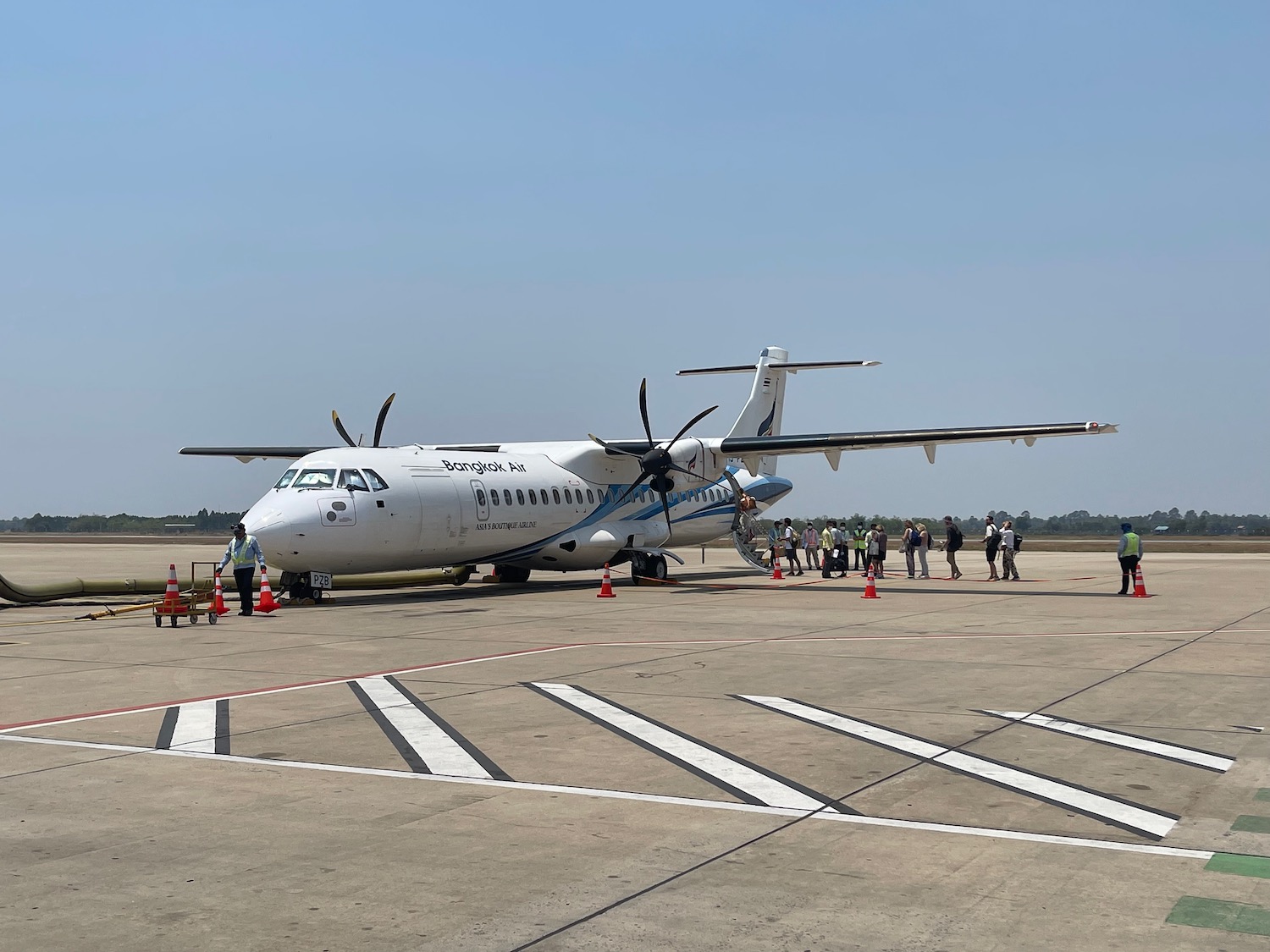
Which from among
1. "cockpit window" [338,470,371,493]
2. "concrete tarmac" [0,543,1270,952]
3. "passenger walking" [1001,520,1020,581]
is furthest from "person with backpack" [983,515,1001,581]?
"cockpit window" [338,470,371,493]

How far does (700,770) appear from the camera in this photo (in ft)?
26.5

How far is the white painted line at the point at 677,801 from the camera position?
20.4 feet

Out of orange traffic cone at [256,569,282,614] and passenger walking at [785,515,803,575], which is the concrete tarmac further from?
passenger walking at [785,515,803,575]

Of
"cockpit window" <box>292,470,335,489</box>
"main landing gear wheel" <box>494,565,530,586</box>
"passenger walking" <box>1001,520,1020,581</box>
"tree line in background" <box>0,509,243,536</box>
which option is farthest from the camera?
"tree line in background" <box>0,509,243,536</box>

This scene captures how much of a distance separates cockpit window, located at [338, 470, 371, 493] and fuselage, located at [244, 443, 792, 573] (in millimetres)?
20

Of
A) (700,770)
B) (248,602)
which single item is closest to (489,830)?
(700,770)

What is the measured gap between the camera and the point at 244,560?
19.9 m

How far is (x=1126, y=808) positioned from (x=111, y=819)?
19.0 ft

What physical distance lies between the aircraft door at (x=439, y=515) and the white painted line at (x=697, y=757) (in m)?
12.7

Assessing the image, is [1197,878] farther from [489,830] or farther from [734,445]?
[734,445]

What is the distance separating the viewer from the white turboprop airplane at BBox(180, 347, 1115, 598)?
869 inches

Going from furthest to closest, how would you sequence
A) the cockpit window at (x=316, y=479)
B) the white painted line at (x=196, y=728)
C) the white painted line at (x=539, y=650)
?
1. the cockpit window at (x=316, y=479)
2. the white painted line at (x=539, y=650)
3. the white painted line at (x=196, y=728)

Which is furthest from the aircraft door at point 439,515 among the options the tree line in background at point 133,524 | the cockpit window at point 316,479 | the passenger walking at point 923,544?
the tree line in background at point 133,524

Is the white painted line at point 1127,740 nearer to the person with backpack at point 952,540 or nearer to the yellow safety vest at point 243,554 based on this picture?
the yellow safety vest at point 243,554
